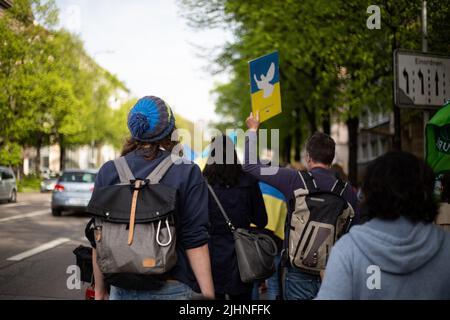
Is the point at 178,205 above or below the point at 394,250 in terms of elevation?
above

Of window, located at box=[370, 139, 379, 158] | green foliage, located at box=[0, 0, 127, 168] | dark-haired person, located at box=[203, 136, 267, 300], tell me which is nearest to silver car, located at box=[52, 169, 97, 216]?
green foliage, located at box=[0, 0, 127, 168]

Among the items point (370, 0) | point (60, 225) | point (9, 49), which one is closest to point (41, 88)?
point (9, 49)

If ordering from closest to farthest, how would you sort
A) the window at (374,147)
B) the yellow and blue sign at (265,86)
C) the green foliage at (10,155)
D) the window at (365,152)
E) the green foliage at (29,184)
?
the yellow and blue sign at (265,86), the green foliage at (10,155), the green foliage at (29,184), the window at (374,147), the window at (365,152)

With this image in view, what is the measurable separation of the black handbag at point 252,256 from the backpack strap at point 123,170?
4.71 feet

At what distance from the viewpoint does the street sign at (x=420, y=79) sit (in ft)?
16.8

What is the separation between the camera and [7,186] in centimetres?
2156

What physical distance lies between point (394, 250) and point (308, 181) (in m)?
1.74

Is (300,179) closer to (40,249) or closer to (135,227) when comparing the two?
(135,227)

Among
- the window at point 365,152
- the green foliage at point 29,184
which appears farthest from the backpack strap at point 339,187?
the window at point 365,152

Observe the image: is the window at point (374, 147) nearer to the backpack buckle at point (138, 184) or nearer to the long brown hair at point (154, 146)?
the long brown hair at point (154, 146)

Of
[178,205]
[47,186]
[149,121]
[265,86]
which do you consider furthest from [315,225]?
[47,186]

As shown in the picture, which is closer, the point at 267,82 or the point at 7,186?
the point at 267,82

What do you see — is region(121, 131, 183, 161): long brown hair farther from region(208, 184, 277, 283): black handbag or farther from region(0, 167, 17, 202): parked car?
region(0, 167, 17, 202): parked car

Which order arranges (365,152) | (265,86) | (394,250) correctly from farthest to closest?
(365,152)
(265,86)
(394,250)
